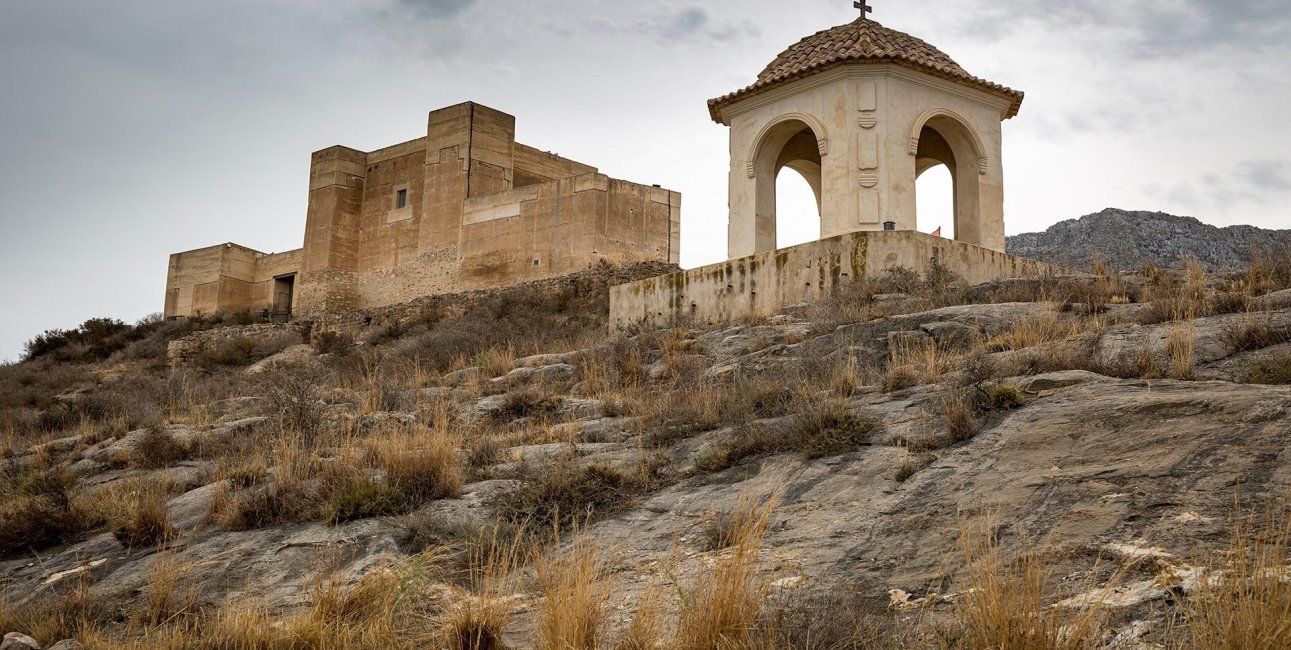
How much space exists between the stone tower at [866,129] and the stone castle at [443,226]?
1132 centimetres

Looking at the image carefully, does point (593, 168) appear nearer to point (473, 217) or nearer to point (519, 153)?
point (519, 153)

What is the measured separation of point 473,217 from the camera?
96.3 ft

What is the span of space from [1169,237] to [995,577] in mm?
21316

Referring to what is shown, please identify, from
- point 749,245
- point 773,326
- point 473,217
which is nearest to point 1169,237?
point 749,245

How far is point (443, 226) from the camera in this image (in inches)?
1183

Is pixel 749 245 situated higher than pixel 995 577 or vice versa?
pixel 749 245

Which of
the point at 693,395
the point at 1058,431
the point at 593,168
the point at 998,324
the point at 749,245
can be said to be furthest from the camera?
the point at 593,168

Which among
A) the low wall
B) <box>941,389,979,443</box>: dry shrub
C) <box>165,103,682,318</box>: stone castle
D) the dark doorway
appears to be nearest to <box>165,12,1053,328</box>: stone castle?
the low wall

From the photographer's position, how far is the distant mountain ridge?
830 inches

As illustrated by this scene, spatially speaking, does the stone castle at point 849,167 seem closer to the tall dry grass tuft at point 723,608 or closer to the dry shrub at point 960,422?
the dry shrub at point 960,422

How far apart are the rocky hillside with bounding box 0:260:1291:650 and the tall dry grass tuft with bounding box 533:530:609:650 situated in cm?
2

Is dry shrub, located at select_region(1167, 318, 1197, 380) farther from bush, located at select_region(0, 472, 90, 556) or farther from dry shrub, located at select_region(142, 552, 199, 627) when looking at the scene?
bush, located at select_region(0, 472, 90, 556)

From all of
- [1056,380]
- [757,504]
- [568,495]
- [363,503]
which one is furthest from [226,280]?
[757,504]

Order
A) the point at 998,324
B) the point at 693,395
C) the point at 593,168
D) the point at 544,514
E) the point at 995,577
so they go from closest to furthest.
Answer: the point at 995,577 < the point at 544,514 < the point at 693,395 < the point at 998,324 < the point at 593,168
